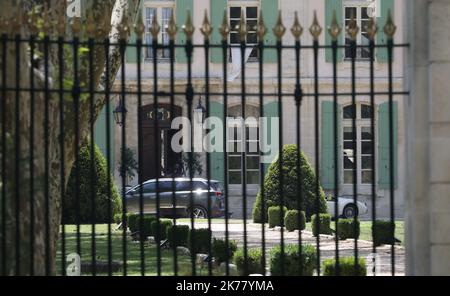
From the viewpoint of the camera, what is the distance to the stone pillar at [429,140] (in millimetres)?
6453

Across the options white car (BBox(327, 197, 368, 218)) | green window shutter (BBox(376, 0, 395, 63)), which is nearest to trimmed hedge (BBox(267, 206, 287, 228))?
white car (BBox(327, 197, 368, 218))

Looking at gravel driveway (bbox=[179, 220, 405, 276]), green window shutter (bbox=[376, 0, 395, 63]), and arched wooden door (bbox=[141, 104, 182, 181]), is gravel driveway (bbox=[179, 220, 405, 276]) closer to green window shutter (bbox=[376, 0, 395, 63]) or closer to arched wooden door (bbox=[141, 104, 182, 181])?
arched wooden door (bbox=[141, 104, 182, 181])

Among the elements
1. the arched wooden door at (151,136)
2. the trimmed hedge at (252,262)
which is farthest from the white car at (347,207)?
the trimmed hedge at (252,262)

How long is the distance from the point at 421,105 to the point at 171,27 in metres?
1.75

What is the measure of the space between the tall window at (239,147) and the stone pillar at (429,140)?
70.5 ft

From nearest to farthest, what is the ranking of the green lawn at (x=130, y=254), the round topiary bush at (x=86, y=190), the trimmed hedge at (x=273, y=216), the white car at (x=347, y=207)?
the green lawn at (x=130, y=254) < the trimmed hedge at (x=273, y=216) < the round topiary bush at (x=86, y=190) < the white car at (x=347, y=207)

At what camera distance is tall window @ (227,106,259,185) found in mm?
29172

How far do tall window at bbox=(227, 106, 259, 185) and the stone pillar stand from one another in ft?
70.5

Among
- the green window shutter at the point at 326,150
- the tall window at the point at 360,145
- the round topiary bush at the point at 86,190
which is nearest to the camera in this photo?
the round topiary bush at the point at 86,190

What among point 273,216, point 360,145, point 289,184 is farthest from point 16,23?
point 360,145

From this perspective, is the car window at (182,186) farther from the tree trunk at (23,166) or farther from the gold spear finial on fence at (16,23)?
the gold spear finial on fence at (16,23)

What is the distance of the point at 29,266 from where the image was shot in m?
6.53

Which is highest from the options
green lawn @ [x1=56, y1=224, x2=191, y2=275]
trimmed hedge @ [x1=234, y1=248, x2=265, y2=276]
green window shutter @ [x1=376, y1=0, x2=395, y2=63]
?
green window shutter @ [x1=376, y1=0, x2=395, y2=63]

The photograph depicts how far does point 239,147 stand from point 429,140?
23.0 metres
